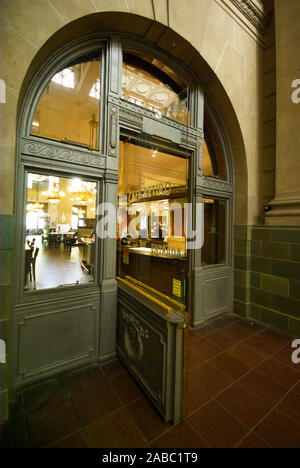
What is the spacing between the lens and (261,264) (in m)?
4.26

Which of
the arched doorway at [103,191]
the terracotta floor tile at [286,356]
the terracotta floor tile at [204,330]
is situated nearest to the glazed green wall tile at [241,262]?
the arched doorway at [103,191]

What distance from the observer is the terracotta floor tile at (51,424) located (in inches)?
67.9

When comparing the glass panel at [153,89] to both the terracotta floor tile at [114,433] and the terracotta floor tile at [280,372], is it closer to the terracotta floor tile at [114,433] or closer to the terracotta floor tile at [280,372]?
the terracotta floor tile at [114,433]

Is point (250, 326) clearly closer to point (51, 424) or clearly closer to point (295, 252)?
point (295, 252)

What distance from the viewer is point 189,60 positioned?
12.0 feet

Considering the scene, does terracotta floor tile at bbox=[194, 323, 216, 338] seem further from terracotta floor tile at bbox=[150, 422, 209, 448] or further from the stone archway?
the stone archway

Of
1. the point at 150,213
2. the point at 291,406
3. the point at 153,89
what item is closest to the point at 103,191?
the point at 150,213

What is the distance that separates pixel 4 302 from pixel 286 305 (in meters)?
4.65

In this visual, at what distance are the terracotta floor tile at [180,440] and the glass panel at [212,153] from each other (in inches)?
164

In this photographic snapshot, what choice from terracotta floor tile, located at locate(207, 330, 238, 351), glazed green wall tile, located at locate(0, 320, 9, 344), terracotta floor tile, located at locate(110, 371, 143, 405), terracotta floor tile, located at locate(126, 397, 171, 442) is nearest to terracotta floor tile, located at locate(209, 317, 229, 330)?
terracotta floor tile, located at locate(207, 330, 238, 351)

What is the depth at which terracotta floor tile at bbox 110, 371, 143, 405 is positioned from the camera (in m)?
2.19

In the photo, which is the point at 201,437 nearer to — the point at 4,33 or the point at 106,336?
the point at 106,336

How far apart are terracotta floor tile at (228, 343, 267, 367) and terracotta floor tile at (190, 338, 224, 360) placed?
8.9 inches

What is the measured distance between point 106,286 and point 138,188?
1.93 metres
